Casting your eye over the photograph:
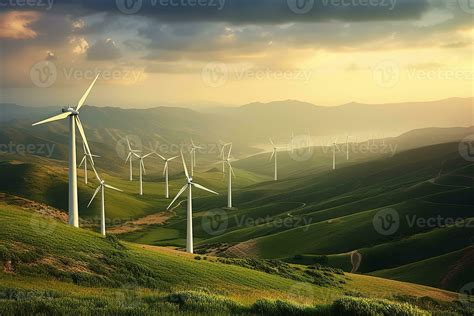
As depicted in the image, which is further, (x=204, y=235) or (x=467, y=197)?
(x=204, y=235)

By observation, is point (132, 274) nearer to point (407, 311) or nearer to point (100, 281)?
point (100, 281)

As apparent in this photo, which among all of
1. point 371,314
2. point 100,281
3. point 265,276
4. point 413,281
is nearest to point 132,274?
point 100,281

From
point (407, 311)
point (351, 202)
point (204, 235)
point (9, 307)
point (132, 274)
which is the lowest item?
point (204, 235)

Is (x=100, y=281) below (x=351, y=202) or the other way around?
the other way around

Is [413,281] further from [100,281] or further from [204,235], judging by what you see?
[204,235]

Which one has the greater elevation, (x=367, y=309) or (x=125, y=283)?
(x=367, y=309)

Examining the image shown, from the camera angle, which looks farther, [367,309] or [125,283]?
[125,283]

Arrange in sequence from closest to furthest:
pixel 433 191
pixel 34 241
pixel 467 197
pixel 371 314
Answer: pixel 371 314, pixel 34 241, pixel 467 197, pixel 433 191

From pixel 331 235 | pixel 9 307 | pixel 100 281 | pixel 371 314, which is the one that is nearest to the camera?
pixel 9 307
